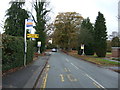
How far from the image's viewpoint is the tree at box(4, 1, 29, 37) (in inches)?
1091

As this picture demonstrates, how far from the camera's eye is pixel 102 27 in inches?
1567

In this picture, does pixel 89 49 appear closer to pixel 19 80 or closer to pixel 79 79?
pixel 79 79

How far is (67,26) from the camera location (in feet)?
185

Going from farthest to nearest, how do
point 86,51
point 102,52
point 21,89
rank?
1. point 86,51
2. point 102,52
3. point 21,89

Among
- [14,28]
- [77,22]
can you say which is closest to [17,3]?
[14,28]

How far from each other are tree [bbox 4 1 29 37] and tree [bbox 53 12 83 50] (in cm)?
2932

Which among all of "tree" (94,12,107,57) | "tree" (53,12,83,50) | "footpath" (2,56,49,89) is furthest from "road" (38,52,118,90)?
"tree" (53,12,83,50)

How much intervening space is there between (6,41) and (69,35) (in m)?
47.5

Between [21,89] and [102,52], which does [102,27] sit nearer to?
[102,52]

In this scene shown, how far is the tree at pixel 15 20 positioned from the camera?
27719 millimetres

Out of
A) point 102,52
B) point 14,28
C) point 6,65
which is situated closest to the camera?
point 6,65

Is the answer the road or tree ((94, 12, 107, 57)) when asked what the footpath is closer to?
the road

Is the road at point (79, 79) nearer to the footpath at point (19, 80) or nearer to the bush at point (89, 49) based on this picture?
the footpath at point (19, 80)

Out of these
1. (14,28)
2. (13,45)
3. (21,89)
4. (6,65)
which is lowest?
(21,89)
